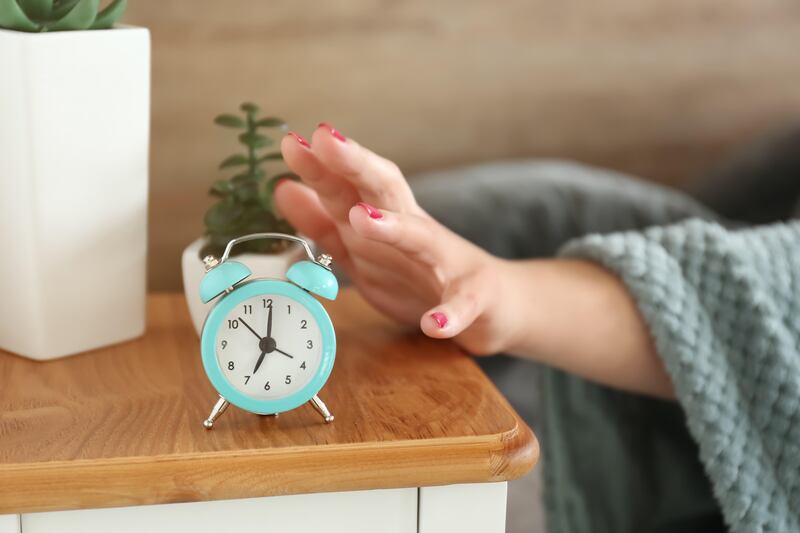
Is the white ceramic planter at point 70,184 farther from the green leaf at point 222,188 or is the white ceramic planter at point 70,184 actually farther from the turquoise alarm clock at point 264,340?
the turquoise alarm clock at point 264,340

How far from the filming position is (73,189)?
664 millimetres

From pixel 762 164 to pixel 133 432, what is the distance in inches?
34.4

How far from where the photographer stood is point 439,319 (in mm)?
599

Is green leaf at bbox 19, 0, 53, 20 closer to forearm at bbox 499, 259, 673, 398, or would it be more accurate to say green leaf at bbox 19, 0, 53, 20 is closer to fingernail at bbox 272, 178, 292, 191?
fingernail at bbox 272, 178, 292, 191

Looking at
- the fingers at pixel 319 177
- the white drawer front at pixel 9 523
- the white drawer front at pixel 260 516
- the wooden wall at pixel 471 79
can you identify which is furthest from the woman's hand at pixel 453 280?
the wooden wall at pixel 471 79

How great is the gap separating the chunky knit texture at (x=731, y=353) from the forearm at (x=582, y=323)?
0.06 feet

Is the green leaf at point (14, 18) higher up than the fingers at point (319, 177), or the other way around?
the green leaf at point (14, 18)

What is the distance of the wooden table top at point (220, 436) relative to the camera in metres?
0.51

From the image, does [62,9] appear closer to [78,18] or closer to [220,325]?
[78,18]

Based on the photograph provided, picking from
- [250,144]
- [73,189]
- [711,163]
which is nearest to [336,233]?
[250,144]

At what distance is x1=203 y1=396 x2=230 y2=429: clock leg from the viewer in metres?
0.56

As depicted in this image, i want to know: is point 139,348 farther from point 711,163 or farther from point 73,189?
point 711,163

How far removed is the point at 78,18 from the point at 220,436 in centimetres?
30

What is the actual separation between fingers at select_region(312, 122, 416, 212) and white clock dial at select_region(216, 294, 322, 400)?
110 millimetres
